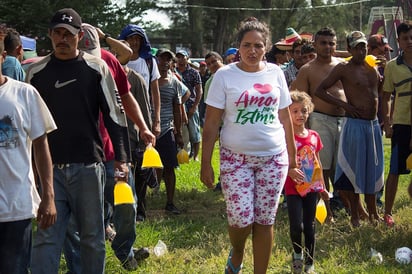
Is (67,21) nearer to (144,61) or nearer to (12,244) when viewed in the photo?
(12,244)

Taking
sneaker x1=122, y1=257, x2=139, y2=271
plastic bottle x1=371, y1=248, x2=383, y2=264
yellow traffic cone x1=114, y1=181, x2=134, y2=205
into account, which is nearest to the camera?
yellow traffic cone x1=114, y1=181, x2=134, y2=205

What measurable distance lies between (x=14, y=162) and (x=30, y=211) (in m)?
0.29

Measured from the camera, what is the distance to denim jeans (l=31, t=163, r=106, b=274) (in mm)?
4012

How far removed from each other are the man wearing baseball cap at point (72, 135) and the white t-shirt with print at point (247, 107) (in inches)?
33.4

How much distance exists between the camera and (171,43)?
43.2 meters

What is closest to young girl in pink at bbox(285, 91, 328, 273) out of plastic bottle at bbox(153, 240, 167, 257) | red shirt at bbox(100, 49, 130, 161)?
plastic bottle at bbox(153, 240, 167, 257)

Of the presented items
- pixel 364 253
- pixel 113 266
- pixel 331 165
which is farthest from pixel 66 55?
pixel 331 165

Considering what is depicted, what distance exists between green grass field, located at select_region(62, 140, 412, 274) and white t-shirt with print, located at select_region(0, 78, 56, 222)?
1885mm

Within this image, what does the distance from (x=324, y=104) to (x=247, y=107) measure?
282 centimetres

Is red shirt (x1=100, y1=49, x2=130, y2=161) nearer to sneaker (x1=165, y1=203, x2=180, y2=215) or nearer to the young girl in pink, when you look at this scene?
the young girl in pink

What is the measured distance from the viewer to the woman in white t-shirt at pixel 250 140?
177 inches

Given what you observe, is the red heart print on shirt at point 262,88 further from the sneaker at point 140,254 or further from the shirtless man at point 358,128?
the shirtless man at point 358,128

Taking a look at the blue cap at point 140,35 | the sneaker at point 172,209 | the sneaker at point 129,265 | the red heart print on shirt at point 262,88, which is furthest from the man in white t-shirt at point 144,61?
the red heart print on shirt at point 262,88

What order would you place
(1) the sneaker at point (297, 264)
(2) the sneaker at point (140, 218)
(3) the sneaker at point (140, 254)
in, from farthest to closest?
(2) the sneaker at point (140, 218) < (3) the sneaker at point (140, 254) < (1) the sneaker at point (297, 264)
